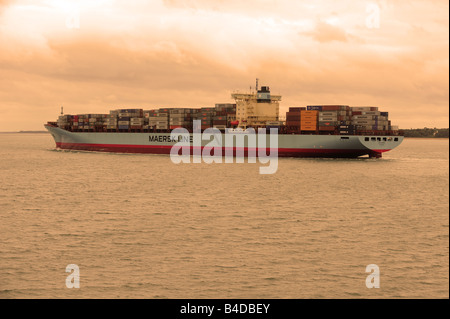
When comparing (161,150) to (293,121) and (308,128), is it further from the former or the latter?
(308,128)

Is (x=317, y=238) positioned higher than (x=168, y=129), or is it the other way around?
(x=168, y=129)

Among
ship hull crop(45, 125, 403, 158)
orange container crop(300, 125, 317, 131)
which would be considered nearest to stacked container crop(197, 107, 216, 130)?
ship hull crop(45, 125, 403, 158)

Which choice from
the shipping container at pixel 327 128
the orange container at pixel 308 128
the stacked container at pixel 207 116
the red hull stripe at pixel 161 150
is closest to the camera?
the shipping container at pixel 327 128

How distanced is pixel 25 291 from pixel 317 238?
41.5 ft

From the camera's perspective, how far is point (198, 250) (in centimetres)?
1894

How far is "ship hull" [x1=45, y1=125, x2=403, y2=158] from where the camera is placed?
204ft

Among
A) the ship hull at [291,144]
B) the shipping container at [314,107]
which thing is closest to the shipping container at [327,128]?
the ship hull at [291,144]

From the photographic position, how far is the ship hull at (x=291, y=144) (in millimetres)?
62219

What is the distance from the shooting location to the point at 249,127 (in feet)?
230

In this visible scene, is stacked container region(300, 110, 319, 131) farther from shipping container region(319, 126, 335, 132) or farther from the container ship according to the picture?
shipping container region(319, 126, 335, 132)

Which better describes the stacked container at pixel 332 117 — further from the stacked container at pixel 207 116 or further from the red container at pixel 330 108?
the stacked container at pixel 207 116

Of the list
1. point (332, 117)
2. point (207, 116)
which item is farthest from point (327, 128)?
point (207, 116)

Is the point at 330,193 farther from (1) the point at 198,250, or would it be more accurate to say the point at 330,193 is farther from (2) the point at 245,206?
(1) the point at 198,250

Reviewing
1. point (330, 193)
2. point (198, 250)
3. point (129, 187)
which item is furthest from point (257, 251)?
point (129, 187)
